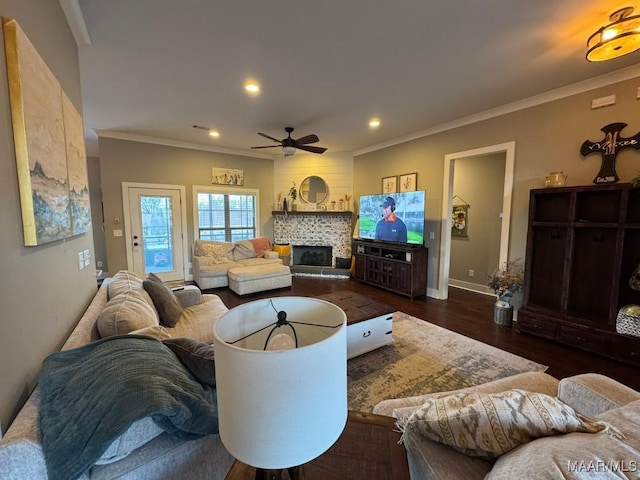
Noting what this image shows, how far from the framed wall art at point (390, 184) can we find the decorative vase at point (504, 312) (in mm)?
2642

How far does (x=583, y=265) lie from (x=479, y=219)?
2.20m

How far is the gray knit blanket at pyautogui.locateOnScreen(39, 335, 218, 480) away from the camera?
0.80 m

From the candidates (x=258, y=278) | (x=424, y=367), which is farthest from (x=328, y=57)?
(x=258, y=278)

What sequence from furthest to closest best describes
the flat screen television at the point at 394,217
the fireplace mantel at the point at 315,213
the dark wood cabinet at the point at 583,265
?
the fireplace mantel at the point at 315,213
the flat screen television at the point at 394,217
the dark wood cabinet at the point at 583,265

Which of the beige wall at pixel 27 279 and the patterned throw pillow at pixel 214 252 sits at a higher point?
the beige wall at pixel 27 279

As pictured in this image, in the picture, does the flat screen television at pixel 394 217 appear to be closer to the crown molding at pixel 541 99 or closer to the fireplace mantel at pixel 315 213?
the fireplace mantel at pixel 315 213

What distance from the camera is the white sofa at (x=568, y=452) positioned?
23.0 inches

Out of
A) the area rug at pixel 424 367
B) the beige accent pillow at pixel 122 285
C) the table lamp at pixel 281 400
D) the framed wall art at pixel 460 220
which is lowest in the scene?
the area rug at pixel 424 367

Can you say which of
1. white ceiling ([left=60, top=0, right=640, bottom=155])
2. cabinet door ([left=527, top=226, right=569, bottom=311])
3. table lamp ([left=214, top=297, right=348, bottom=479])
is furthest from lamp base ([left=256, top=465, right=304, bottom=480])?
cabinet door ([left=527, top=226, right=569, bottom=311])

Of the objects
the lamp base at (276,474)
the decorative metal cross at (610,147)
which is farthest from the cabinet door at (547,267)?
the lamp base at (276,474)

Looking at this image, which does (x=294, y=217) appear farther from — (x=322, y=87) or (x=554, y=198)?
(x=554, y=198)

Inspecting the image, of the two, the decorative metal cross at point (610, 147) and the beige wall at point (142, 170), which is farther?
the beige wall at point (142, 170)

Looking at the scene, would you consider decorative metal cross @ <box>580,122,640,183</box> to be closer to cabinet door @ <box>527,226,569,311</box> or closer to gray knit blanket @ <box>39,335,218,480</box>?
cabinet door @ <box>527,226,569,311</box>

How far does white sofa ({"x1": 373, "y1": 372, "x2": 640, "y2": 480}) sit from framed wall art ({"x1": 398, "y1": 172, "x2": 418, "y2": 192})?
404 cm
